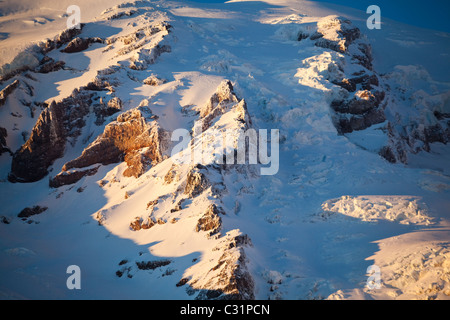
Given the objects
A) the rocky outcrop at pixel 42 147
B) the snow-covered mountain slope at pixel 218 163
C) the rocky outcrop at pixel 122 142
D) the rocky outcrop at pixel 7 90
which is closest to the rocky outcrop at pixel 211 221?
the snow-covered mountain slope at pixel 218 163

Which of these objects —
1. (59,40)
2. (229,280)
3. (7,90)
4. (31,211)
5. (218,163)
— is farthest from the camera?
(59,40)

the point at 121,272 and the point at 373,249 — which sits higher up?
the point at 373,249

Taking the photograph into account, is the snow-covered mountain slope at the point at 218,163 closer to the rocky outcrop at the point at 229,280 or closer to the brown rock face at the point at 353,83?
the rocky outcrop at the point at 229,280

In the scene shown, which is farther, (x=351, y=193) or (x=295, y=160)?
(x=295, y=160)

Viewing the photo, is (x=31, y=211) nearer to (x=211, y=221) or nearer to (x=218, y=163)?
(x=218, y=163)

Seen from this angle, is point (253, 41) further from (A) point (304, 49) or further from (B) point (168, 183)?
(B) point (168, 183)

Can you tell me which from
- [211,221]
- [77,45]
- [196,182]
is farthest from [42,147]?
[211,221]

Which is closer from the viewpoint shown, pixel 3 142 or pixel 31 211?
pixel 31 211
